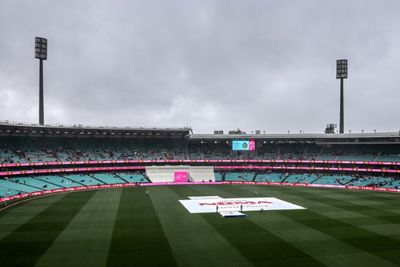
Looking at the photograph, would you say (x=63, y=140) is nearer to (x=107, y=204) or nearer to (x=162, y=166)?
(x=162, y=166)

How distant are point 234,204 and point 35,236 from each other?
87.1 ft

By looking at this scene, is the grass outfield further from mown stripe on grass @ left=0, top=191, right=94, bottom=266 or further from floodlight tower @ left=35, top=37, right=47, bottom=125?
floodlight tower @ left=35, top=37, right=47, bottom=125

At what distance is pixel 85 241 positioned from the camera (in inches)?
1118

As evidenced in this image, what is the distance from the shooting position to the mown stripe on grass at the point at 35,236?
23844mm

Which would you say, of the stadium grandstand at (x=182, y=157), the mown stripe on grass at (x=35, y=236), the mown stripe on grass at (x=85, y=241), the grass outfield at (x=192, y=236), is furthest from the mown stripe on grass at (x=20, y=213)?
the stadium grandstand at (x=182, y=157)

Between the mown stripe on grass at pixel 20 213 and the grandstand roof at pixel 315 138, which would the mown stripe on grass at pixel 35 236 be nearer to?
the mown stripe on grass at pixel 20 213

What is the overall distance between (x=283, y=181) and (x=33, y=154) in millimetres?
60174

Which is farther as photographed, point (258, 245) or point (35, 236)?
point (35, 236)

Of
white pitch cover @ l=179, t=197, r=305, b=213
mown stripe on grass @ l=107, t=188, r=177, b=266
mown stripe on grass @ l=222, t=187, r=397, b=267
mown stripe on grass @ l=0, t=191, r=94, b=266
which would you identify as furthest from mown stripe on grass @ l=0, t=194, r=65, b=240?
mown stripe on grass @ l=222, t=187, r=397, b=267

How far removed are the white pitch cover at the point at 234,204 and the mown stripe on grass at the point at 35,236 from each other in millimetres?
15607

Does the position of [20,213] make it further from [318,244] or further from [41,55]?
[41,55]

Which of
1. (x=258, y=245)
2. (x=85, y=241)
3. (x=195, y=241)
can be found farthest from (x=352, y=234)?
(x=85, y=241)

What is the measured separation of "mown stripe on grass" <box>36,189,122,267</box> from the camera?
23344 mm

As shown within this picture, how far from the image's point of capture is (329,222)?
3600cm
